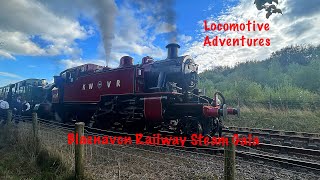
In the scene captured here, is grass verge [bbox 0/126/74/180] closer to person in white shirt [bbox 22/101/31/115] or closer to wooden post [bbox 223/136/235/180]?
wooden post [bbox 223/136/235/180]

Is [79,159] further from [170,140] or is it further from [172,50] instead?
[172,50]

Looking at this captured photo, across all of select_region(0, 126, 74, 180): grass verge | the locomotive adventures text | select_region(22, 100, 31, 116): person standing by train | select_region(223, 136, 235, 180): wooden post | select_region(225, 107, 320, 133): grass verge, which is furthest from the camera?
select_region(22, 100, 31, 116): person standing by train

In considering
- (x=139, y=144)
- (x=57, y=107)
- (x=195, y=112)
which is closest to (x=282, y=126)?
(x=195, y=112)

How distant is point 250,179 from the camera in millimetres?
4984

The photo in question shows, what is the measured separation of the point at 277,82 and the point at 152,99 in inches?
960

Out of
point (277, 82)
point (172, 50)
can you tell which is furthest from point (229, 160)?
point (277, 82)

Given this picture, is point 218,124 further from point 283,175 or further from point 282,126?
point 282,126

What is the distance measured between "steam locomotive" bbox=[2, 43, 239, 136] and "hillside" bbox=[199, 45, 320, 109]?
10242mm

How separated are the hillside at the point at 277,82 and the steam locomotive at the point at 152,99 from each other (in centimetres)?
1024

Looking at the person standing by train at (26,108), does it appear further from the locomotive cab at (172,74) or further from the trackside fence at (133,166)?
the trackside fence at (133,166)

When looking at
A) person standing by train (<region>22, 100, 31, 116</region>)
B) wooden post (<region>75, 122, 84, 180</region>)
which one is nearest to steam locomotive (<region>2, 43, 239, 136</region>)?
wooden post (<region>75, 122, 84, 180</region>)

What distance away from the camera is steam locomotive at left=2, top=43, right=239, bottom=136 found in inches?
337

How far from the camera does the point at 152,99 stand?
9.01 meters

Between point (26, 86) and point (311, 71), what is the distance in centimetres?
2673
